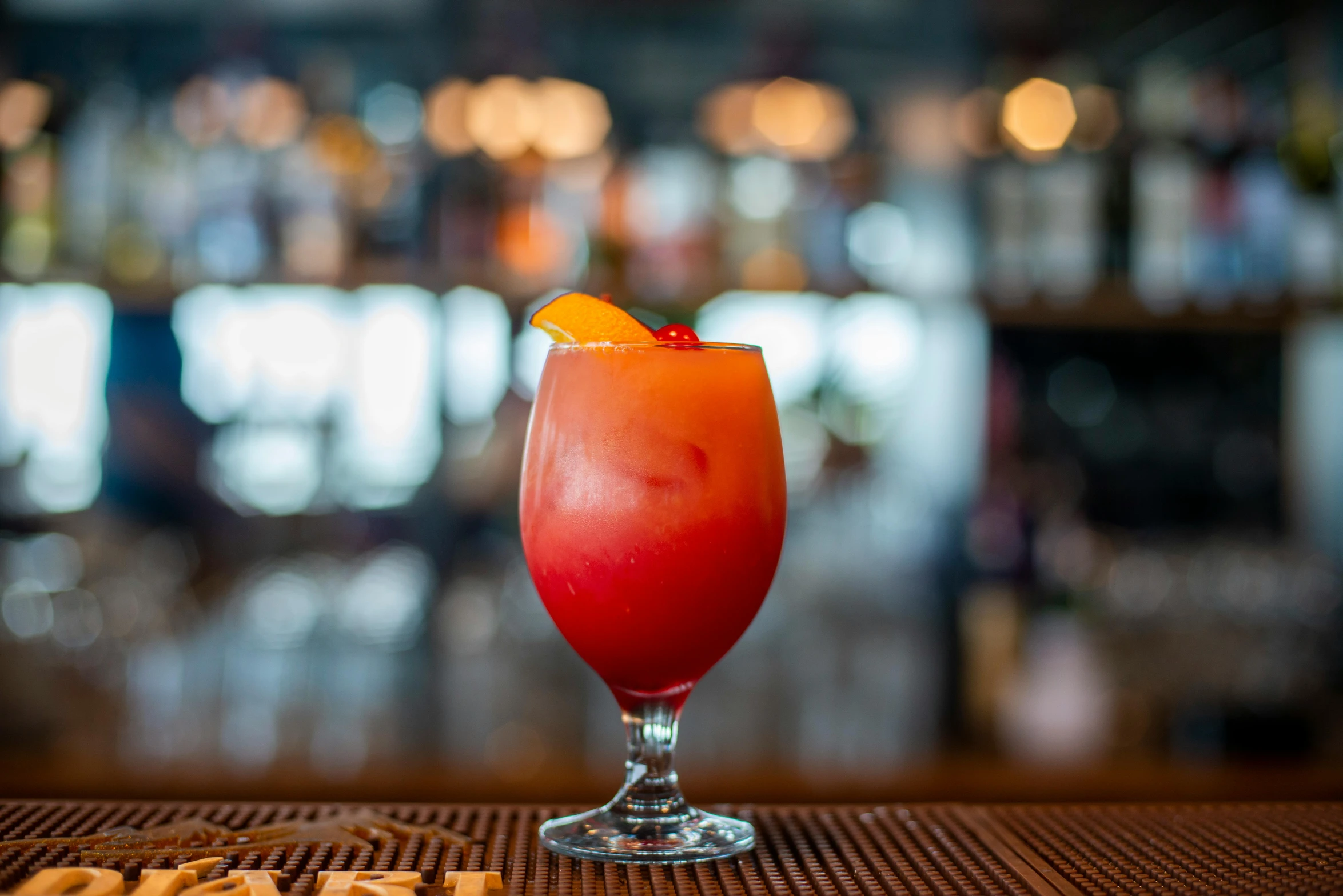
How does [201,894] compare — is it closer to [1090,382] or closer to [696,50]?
[1090,382]

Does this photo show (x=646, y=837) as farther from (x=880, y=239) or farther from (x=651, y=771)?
(x=880, y=239)

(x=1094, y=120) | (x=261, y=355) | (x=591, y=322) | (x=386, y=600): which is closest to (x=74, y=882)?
(x=591, y=322)

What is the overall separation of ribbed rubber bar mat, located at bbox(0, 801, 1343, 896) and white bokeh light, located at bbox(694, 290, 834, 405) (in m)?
1.72

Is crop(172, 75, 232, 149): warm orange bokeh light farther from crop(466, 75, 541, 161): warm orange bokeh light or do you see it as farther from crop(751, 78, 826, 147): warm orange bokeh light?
crop(751, 78, 826, 147): warm orange bokeh light

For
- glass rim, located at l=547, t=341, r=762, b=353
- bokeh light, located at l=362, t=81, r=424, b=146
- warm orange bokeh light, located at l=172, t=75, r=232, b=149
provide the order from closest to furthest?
glass rim, located at l=547, t=341, r=762, b=353 < warm orange bokeh light, located at l=172, t=75, r=232, b=149 < bokeh light, located at l=362, t=81, r=424, b=146

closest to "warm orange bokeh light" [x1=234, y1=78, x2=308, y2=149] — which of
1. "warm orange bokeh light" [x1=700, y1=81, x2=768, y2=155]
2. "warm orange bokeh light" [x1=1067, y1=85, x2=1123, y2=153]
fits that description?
"warm orange bokeh light" [x1=700, y1=81, x2=768, y2=155]

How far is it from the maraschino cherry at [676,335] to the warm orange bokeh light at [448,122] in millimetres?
1620

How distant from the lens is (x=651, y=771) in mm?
727

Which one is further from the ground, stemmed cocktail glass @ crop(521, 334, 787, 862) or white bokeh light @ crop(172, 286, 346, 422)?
A: white bokeh light @ crop(172, 286, 346, 422)

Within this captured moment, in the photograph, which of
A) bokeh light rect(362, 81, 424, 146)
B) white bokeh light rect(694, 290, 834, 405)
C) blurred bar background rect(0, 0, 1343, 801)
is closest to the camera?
blurred bar background rect(0, 0, 1343, 801)

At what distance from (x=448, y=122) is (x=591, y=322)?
1.64 meters

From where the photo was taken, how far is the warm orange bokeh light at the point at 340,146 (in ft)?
7.59

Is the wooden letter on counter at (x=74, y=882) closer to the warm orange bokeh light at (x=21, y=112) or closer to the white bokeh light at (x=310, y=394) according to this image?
the white bokeh light at (x=310, y=394)

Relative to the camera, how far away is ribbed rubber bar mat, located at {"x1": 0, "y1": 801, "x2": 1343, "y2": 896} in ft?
1.90
